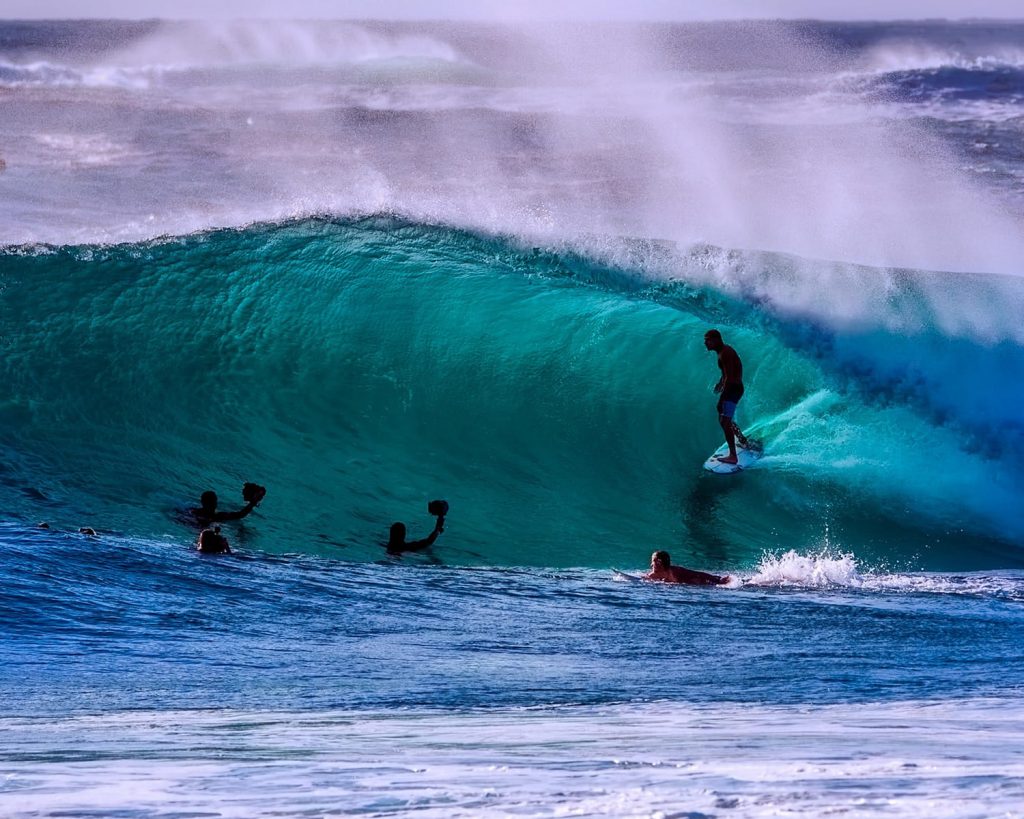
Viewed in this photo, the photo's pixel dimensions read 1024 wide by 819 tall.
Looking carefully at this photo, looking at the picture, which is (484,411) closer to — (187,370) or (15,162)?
(187,370)

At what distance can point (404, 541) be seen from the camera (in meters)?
9.88

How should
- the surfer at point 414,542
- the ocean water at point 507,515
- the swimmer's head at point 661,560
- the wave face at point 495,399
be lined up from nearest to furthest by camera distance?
the ocean water at point 507,515 < the swimmer's head at point 661,560 < the surfer at point 414,542 < the wave face at point 495,399

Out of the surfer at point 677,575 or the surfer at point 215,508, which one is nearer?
the surfer at point 677,575

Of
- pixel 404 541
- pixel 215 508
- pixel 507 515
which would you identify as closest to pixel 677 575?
pixel 404 541

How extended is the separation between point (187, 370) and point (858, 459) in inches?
251

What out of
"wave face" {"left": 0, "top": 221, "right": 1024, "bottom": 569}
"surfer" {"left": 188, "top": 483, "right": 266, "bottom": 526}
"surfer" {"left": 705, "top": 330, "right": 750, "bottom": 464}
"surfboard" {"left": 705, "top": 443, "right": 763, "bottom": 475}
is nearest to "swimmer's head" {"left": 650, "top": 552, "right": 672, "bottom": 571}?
"wave face" {"left": 0, "top": 221, "right": 1024, "bottom": 569}

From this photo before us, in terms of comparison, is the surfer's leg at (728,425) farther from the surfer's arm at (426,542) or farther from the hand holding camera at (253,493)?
the hand holding camera at (253,493)

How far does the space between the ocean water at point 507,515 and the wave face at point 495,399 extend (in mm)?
40

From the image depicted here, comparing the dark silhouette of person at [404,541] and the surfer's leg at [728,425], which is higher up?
the surfer's leg at [728,425]

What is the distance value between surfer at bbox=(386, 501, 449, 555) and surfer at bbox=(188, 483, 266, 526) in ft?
3.58

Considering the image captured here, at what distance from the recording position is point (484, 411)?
12406mm

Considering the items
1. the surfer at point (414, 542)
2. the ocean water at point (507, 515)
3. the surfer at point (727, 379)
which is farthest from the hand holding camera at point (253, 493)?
the surfer at point (727, 379)

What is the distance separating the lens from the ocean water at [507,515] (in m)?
4.08

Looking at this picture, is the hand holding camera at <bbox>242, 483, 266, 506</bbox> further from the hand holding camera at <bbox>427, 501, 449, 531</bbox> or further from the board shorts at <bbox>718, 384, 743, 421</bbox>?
the board shorts at <bbox>718, 384, 743, 421</bbox>
